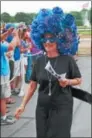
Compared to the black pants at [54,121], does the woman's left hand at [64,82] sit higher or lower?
higher

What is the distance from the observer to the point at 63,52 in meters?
3.93

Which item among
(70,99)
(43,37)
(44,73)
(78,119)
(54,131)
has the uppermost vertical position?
(43,37)

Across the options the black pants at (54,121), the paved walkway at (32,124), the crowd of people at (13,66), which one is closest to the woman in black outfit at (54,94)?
the black pants at (54,121)

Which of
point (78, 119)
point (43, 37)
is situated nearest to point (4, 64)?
point (78, 119)

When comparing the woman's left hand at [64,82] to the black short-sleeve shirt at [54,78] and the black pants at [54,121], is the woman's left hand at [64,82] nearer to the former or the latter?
the black short-sleeve shirt at [54,78]

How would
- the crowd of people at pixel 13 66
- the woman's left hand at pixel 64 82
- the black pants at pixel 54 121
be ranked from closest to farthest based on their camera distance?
the woman's left hand at pixel 64 82 < the black pants at pixel 54 121 < the crowd of people at pixel 13 66

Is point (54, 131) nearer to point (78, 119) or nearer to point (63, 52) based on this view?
point (63, 52)

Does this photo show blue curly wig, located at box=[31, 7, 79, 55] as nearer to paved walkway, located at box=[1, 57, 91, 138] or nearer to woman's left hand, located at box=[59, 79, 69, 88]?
woman's left hand, located at box=[59, 79, 69, 88]

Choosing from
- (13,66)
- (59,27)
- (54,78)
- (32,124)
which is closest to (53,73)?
(54,78)

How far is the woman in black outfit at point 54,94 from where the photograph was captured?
12.7 ft

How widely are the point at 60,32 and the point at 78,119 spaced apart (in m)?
3.49

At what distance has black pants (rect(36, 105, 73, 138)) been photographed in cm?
386

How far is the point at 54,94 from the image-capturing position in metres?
3.87

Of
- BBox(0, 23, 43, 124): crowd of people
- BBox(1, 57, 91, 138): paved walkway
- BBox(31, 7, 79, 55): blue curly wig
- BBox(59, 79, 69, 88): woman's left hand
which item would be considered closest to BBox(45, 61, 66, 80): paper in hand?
BBox(59, 79, 69, 88): woman's left hand
